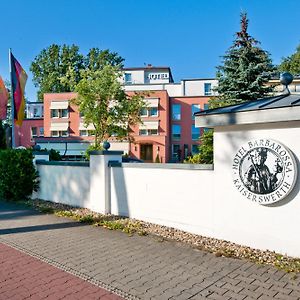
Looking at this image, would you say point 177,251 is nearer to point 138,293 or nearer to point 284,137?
point 138,293

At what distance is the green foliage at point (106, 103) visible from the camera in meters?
26.8

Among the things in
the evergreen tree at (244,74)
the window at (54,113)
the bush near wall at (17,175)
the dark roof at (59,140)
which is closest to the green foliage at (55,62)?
the window at (54,113)

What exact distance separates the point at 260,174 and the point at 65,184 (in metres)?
6.44

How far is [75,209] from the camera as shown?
8.95 m

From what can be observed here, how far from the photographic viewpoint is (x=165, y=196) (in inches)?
269

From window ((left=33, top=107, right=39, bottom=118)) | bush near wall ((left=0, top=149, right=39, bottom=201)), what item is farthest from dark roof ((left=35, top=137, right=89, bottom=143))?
bush near wall ((left=0, top=149, right=39, bottom=201))

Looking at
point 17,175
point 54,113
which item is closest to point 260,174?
point 17,175

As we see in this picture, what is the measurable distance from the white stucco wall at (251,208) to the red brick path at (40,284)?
106 inches

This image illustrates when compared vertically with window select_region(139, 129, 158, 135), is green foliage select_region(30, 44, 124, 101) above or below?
above

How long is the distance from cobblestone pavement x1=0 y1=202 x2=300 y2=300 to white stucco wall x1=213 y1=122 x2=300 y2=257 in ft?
2.25

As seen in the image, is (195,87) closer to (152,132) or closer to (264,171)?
(152,132)

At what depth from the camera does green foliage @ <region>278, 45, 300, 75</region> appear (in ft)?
137

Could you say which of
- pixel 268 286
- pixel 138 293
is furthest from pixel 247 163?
pixel 138 293

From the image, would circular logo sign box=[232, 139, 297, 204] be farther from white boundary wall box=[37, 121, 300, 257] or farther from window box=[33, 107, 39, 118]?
window box=[33, 107, 39, 118]
